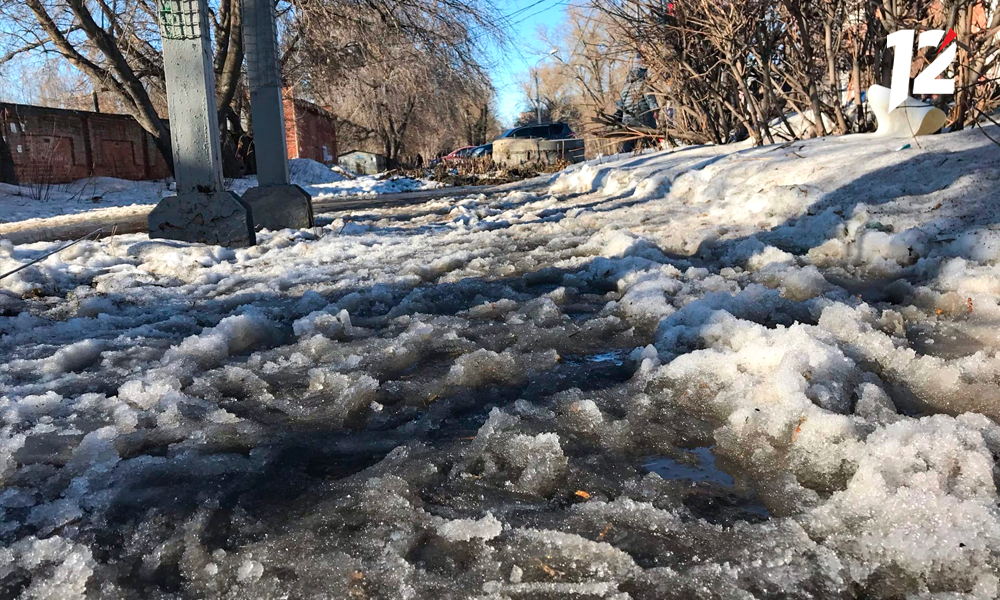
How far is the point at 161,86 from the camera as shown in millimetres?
16906

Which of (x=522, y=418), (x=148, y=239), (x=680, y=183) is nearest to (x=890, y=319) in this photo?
(x=522, y=418)

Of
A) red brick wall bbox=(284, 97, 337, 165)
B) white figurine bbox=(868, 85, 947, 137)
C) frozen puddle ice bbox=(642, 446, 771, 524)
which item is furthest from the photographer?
red brick wall bbox=(284, 97, 337, 165)

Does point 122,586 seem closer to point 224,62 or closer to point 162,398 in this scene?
point 162,398

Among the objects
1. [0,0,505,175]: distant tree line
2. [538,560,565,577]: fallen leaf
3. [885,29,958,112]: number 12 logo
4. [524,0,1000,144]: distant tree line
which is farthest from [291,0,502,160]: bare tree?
[538,560,565,577]: fallen leaf

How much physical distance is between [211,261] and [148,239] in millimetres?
1077

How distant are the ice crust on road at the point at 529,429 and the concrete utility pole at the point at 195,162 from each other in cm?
158

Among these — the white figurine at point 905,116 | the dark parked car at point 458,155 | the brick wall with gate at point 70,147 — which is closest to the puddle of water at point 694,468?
the white figurine at point 905,116

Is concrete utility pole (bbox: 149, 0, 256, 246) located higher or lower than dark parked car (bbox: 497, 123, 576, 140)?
lower

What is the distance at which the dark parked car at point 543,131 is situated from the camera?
21.9 m

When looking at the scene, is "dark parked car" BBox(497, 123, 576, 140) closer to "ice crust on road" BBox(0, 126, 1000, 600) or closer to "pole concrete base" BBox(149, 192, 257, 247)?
"pole concrete base" BBox(149, 192, 257, 247)

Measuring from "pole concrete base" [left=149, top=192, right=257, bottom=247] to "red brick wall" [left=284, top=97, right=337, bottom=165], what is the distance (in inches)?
816

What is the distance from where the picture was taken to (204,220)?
17.9 feet

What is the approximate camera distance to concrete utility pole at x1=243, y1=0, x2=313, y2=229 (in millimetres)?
6805

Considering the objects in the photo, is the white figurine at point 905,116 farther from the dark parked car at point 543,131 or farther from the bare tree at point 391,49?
the dark parked car at point 543,131
